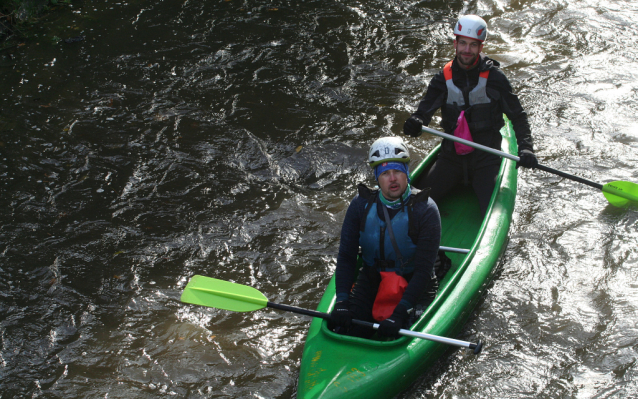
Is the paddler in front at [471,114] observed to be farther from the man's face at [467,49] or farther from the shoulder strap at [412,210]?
the shoulder strap at [412,210]

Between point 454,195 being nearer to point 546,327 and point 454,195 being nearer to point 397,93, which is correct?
point 546,327

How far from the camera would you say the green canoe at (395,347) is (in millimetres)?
3135

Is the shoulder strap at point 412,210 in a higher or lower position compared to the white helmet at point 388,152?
lower

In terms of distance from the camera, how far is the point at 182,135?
672cm

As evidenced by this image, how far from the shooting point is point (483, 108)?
15.0 feet

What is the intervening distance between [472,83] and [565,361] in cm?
222

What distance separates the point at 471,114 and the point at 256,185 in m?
2.38

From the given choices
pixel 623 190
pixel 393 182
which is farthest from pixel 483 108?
pixel 393 182

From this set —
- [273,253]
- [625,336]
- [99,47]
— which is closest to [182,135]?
[273,253]

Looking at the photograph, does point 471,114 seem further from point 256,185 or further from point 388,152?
point 256,185

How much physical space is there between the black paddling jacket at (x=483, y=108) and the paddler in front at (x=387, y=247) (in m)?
1.37

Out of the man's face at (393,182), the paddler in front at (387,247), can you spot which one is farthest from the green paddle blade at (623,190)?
the man's face at (393,182)

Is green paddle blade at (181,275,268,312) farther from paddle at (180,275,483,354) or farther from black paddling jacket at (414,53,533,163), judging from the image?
black paddling jacket at (414,53,533,163)

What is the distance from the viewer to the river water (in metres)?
3.83
